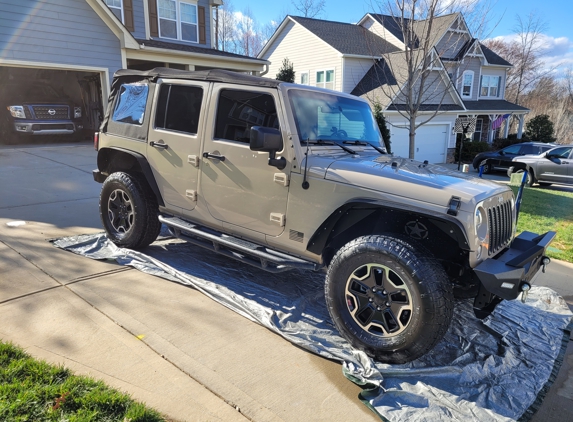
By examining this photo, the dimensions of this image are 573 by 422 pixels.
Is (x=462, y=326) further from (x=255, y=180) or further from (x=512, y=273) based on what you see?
(x=255, y=180)

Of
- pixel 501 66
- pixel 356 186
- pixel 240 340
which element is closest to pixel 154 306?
pixel 240 340

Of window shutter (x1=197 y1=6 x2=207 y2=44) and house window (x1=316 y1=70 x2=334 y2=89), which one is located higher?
window shutter (x1=197 y1=6 x2=207 y2=44)

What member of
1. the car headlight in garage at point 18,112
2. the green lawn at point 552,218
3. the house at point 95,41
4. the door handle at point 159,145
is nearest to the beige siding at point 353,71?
the house at point 95,41

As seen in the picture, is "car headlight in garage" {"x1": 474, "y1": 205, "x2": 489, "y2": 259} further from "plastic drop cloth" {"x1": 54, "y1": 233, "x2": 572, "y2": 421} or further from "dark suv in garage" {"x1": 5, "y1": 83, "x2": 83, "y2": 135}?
"dark suv in garage" {"x1": 5, "y1": 83, "x2": 83, "y2": 135}

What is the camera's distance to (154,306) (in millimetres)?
3680

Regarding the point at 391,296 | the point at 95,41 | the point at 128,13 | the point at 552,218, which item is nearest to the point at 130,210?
the point at 391,296

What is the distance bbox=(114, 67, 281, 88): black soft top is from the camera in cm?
369

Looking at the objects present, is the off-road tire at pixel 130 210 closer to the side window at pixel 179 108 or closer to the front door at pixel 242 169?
the side window at pixel 179 108

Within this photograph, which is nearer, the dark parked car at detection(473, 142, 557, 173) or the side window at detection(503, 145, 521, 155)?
the dark parked car at detection(473, 142, 557, 173)

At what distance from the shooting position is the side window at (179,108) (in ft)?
13.6

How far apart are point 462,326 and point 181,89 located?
3.52 metres

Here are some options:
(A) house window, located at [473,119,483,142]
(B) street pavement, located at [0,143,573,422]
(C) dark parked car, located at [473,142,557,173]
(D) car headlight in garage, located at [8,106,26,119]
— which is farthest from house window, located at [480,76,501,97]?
(B) street pavement, located at [0,143,573,422]

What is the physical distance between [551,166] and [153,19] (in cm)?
1588

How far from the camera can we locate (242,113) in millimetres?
3830
